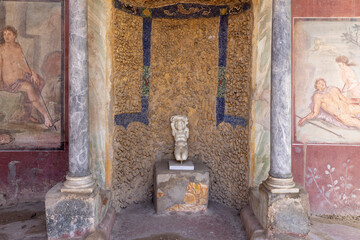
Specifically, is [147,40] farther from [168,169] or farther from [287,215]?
[287,215]

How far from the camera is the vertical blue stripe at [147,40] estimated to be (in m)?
4.94

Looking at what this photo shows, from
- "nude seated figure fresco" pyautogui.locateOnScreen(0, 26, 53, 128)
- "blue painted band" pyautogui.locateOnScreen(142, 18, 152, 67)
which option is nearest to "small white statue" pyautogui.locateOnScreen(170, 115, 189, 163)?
"blue painted band" pyautogui.locateOnScreen(142, 18, 152, 67)

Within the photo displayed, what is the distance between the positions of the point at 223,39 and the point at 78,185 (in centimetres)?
341

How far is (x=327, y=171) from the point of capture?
14.6ft

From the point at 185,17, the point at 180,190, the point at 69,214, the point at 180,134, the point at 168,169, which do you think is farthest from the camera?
the point at 185,17

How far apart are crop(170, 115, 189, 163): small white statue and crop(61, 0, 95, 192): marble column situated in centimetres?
167

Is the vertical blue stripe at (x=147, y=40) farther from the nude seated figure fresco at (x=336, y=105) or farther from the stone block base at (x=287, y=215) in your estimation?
the stone block base at (x=287, y=215)

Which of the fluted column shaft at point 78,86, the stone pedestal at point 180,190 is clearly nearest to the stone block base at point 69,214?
the fluted column shaft at point 78,86

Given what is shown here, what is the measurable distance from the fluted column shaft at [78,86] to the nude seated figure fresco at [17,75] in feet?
5.18

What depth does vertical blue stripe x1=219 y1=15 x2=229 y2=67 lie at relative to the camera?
484cm

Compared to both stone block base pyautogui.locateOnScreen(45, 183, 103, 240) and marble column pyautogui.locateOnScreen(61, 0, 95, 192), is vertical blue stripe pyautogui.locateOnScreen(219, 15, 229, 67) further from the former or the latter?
stone block base pyautogui.locateOnScreen(45, 183, 103, 240)

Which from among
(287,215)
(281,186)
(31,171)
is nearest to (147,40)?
(31,171)

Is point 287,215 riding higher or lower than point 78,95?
lower

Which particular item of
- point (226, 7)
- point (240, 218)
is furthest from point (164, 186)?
point (226, 7)
